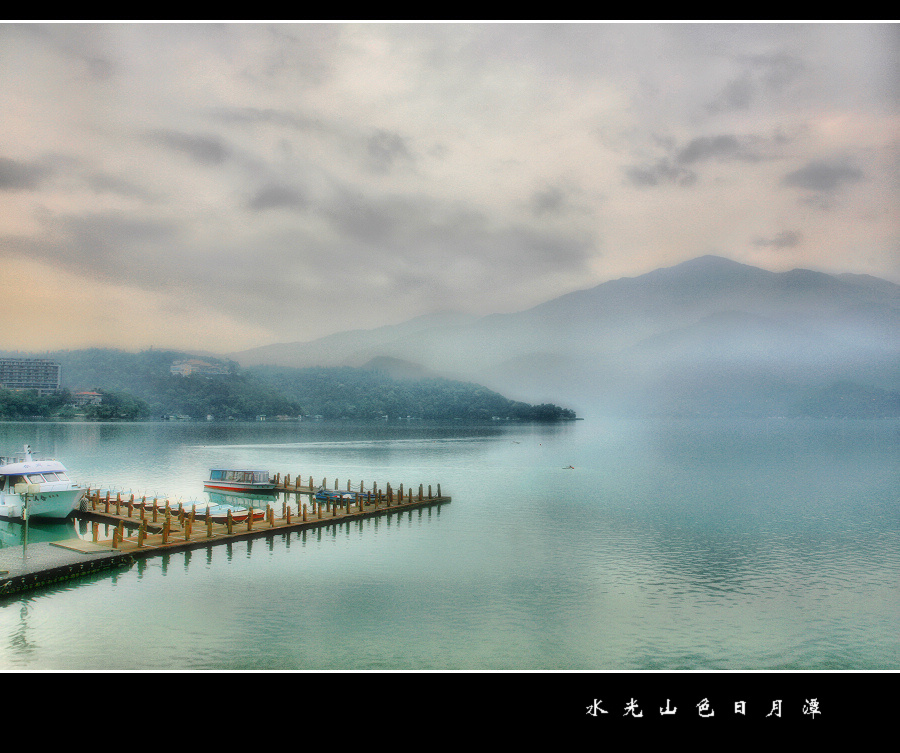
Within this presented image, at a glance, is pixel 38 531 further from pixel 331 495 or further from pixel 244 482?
pixel 331 495

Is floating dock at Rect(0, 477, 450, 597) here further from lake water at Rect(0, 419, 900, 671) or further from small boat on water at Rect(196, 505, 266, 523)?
lake water at Rect(0, 419, 900, 671)

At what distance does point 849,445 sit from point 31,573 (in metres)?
78.1

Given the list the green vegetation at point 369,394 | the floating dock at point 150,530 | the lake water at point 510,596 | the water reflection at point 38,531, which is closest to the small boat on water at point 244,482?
the floating dock at point 150,530

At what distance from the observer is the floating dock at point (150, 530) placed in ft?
40.7

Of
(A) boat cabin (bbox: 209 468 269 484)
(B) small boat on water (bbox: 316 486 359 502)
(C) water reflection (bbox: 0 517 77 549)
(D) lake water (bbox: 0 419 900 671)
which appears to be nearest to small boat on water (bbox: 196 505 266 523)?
(D) lake water (bbox: 0 419 900 671)

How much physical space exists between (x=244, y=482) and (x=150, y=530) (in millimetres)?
9497

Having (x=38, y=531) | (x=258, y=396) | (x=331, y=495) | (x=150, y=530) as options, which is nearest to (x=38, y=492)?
(x=38, y=531)

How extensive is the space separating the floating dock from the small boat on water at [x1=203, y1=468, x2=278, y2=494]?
0.71 metres

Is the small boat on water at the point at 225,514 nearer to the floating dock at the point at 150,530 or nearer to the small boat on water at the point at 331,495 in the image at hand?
the floating dock at the point at 150,530

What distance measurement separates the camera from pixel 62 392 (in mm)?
71250

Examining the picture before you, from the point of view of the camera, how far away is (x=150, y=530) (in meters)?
18.0

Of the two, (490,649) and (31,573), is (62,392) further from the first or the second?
(490,649)

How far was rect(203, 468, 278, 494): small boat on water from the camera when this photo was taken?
27141 mm

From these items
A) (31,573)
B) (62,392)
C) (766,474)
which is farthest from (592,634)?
(62,392)
